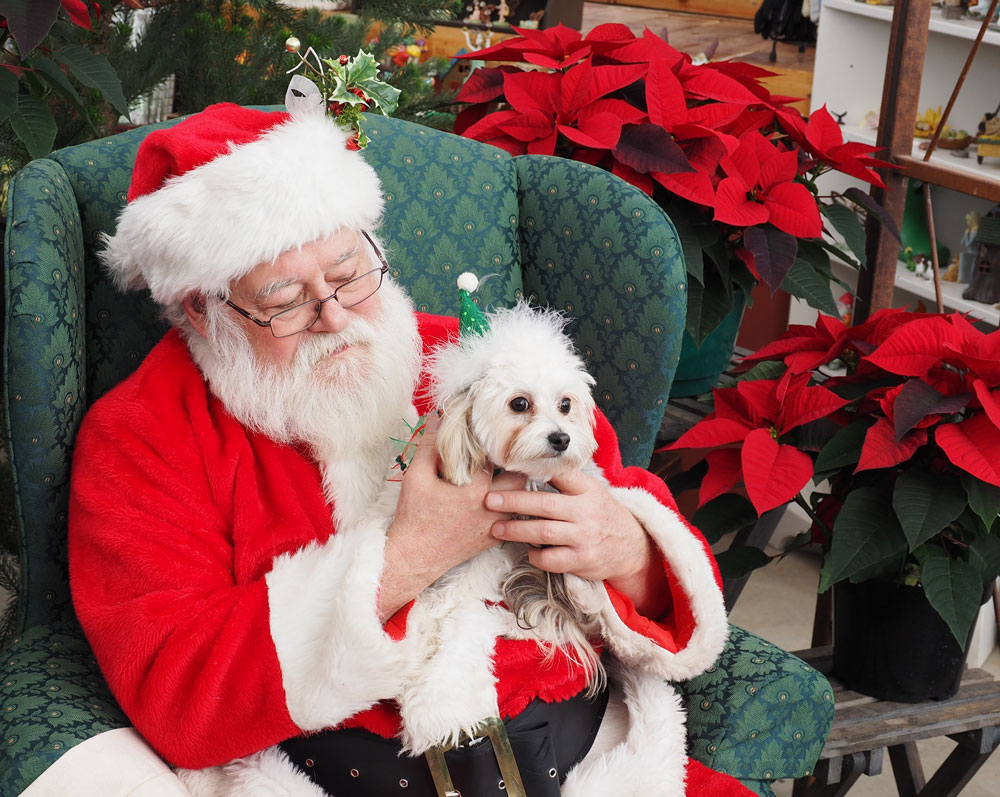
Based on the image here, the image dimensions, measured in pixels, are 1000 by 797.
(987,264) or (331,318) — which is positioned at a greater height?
(331,318)

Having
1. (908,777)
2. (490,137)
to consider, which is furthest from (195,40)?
(908,777)

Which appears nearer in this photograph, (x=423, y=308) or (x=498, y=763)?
(x=498, y=763)

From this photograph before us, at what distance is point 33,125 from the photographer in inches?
56.6

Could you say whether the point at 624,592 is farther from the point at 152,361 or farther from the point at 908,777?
the point at 908,777

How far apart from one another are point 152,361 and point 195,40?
1348 millimetres

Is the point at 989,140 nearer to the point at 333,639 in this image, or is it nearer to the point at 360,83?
the point at 360,83

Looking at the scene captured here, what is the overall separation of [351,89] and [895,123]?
1378 mm

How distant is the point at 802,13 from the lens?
3768 millimetres

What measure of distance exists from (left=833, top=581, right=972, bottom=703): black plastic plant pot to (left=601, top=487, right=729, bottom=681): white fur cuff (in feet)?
1.77

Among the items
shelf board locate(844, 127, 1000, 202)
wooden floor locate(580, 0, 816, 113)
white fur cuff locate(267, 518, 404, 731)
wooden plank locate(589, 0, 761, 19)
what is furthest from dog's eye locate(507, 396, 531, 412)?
wooden plank locate(589, 0, 761, 19)

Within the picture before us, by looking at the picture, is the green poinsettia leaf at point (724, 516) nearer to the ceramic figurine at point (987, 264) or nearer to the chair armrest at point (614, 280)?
the chair armrest at point (614, 280)

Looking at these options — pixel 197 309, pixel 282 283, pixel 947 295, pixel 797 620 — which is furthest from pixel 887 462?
pixel 947 295

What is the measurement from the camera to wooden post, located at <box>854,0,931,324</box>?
2.07m

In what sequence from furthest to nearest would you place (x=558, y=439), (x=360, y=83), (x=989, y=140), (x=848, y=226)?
(x=989, y=140) → (x=848, y=226) → (x=360, y=83) → (x=558, y=439)
